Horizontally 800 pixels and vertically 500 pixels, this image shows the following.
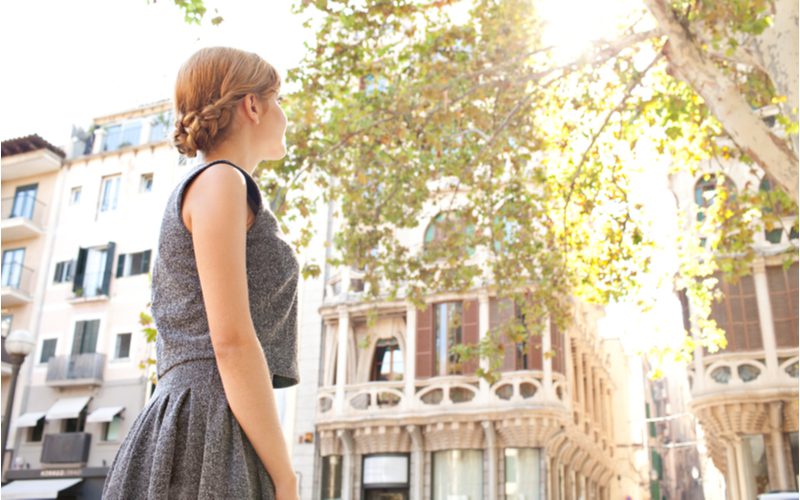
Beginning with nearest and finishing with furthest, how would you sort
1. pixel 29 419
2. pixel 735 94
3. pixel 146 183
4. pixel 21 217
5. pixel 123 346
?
pixel 735 94
pixel 29 419
pixel 123 346
pixel 146 183
pixel 21 217

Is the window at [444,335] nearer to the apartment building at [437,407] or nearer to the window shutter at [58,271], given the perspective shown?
the apartment building at [437,407]

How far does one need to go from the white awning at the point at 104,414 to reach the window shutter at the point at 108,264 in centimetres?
433

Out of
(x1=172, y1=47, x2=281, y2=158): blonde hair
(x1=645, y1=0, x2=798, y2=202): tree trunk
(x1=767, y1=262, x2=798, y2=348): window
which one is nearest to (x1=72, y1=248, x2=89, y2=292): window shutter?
(x1=767, y1=262, x2=798, y2=348): window

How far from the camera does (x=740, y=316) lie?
794 inches

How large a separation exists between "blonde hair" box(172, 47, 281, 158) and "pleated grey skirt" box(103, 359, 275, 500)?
568 mm

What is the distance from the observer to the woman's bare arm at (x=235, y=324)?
161 centimetres

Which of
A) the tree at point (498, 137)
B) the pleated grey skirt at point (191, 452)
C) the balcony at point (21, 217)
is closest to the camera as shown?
the pleated grey skirt at point (191, 452)

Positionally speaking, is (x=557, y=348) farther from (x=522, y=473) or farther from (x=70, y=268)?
(x=70, y=268)

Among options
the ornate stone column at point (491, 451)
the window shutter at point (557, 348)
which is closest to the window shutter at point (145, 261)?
the ornate stone column at point (491, 451)

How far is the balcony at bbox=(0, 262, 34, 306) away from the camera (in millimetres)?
28656

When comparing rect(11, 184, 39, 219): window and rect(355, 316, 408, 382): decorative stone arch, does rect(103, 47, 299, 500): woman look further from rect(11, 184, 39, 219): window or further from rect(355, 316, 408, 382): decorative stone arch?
rect(11, 184, 39, 219): window

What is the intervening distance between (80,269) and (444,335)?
14565 mm

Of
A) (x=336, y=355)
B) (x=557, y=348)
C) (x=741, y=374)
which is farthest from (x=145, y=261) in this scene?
(x=741, y=374)

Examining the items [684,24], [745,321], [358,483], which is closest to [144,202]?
[358,483]
